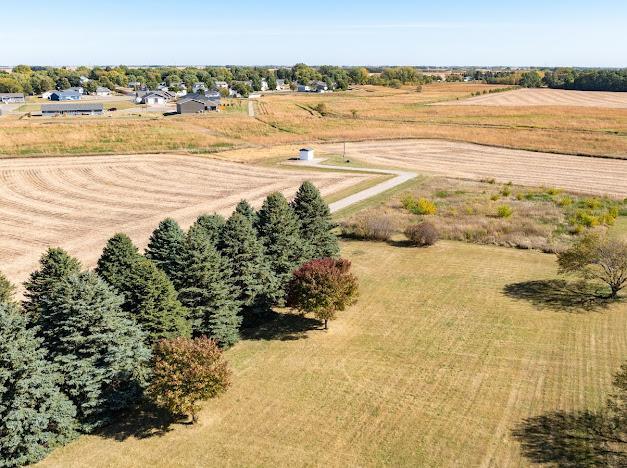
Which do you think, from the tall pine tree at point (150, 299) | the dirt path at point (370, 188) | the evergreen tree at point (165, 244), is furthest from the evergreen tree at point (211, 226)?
the dirt path at point (370, 188)

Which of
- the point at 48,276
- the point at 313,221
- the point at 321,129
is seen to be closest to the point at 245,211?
the point at 313,221

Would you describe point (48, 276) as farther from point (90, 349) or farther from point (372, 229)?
point (372, 229)

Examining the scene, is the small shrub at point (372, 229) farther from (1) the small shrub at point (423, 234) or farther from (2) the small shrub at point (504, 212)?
(2) the small shrub at point (504, 212)

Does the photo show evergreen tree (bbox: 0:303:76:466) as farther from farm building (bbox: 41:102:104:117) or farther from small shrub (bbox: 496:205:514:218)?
farm building (bbox: 41:102:104:117)

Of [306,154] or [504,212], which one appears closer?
[504,212]

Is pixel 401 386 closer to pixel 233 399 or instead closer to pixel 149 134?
pixel 233 399

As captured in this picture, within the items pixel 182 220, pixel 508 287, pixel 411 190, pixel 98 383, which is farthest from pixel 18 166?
pixel 508 287
